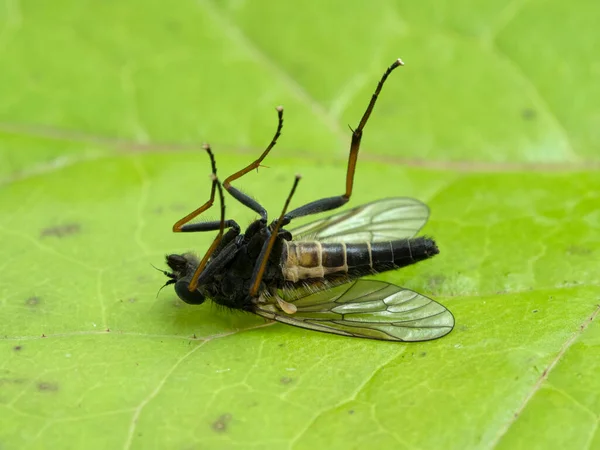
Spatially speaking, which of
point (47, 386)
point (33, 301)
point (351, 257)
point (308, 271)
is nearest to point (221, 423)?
point (47, 386)

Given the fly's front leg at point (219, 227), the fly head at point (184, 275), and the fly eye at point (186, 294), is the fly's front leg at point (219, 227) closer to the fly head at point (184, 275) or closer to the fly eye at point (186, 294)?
the fly head at point (184, 275)

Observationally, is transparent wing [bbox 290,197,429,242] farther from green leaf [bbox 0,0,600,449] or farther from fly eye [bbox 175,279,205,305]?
fly eye [bbox 175,279,205,305]

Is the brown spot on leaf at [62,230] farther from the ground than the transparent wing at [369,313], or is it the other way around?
the brown spot on leaf at [62,230]

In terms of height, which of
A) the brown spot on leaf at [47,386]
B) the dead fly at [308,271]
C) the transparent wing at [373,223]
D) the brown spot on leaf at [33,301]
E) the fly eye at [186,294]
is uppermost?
the transparent wing at [373,223]

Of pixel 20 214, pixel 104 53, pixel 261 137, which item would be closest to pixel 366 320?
pixel 261 137

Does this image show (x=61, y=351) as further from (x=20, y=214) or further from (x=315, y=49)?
(x=315, y=49)

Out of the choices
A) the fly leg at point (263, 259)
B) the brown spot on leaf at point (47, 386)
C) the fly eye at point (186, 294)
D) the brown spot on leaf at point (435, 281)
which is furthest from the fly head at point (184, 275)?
the brown spot on leaf at point (435, 281)
